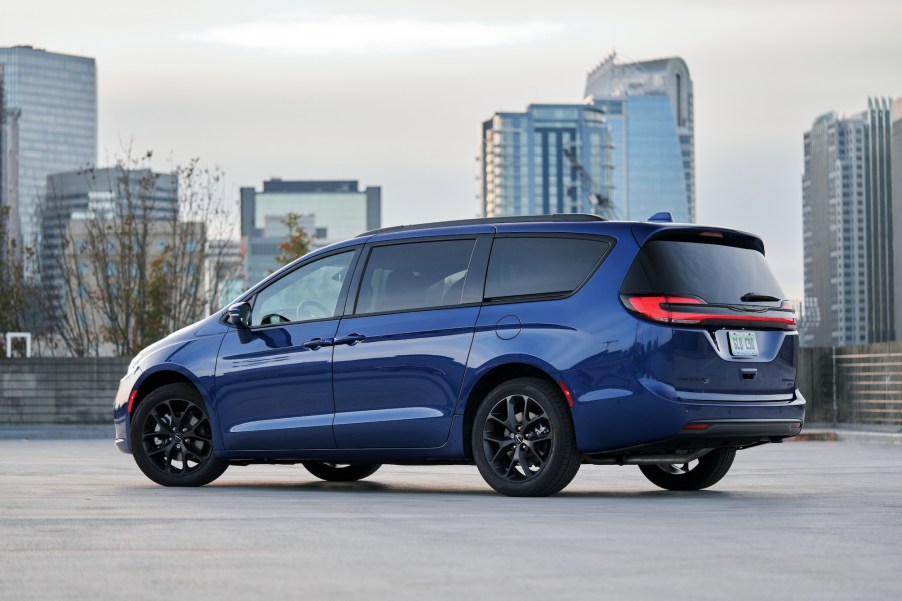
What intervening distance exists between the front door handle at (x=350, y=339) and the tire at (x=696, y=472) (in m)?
2.32

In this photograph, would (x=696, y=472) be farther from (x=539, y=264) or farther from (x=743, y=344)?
(x=539, y=264)

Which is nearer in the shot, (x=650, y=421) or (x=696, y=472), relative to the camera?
(x=650, y=421)

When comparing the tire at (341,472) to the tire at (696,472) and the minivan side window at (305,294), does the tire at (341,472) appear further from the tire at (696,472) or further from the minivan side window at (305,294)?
the tire at (696,472)

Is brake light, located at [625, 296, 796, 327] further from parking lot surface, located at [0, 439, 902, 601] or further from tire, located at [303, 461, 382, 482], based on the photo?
tire, located at [303, 461, 382, 482]

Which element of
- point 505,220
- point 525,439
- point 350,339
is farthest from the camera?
point 350,339

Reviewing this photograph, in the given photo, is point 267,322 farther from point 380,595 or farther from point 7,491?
point 380,595

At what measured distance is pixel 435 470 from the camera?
1583cm

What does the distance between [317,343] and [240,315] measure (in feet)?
2.64

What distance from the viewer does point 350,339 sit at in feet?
39.4

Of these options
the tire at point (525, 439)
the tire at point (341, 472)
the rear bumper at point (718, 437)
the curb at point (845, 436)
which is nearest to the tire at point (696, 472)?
the rear bumper at point (718, 437)

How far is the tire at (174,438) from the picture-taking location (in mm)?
12742

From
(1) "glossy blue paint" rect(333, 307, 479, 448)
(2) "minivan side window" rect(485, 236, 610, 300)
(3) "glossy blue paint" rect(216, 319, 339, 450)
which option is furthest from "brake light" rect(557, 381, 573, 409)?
(3) "glossy blue paint" rect(216, 319, 339, 450)

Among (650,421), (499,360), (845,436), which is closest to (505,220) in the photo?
(499,360)

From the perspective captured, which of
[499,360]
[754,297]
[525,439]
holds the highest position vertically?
[754,297]
